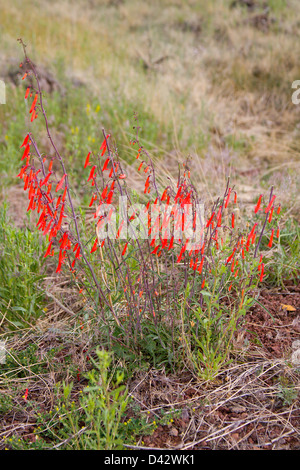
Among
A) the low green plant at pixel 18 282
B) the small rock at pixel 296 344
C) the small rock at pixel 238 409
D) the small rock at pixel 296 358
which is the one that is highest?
the low green plant at pixel 18 282

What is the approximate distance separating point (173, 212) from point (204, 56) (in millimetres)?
8558

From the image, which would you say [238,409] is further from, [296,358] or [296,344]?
[296,344]

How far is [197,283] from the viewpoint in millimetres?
2576

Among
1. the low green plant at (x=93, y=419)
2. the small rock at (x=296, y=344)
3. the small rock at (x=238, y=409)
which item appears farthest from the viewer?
the small rock at (x=296, y=344)

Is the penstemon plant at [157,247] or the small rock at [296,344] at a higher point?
the penstemon plant at [157,247]

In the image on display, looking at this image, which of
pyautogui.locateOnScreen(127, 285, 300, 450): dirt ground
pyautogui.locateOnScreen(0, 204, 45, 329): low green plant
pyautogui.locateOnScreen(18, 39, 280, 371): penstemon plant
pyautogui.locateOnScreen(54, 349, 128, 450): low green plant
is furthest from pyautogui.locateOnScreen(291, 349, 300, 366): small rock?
pyautogui.locateOnScreen(0, 204, 45, 329): low green plant

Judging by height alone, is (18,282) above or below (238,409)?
above

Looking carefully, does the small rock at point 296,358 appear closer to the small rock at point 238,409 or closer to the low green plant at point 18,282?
the small rock at point 238,409

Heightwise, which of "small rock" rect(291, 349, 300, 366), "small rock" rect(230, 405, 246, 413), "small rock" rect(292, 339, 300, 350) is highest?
"small rock" rect(291, 349, 300, 366)

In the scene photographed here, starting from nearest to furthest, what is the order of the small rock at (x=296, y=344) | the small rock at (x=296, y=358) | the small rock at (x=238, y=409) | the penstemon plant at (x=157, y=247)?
the penstemon plant at (x=157, y=247) → the small rock at (x=238, y=409) → the small rock at (x=296, y=358) → the small rock at (x=296, y=344)

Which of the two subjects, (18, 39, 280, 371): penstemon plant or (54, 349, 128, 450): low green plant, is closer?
(54, 349, 128, 450): low green plant

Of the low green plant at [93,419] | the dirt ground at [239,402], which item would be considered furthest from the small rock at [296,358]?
the low green plant at [93,419]

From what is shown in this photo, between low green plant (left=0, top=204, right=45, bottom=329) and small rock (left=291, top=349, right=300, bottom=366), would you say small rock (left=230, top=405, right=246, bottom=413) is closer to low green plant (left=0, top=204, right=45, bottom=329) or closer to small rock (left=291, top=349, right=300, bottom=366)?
small rock (left=291, top=349, right=300, bottom=366)

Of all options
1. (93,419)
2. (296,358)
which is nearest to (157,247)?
(93,419)
